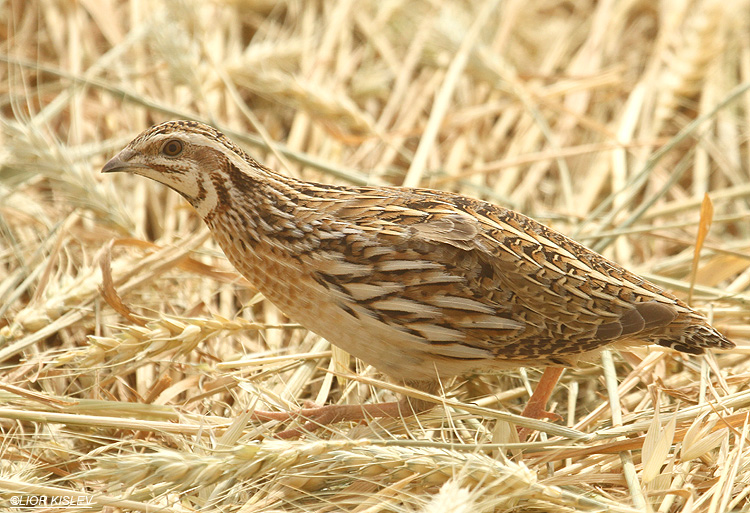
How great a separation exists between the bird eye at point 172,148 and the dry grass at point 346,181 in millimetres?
586

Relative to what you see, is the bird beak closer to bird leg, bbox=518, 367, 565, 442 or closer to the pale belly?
the pale belly

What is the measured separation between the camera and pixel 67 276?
11.5ft

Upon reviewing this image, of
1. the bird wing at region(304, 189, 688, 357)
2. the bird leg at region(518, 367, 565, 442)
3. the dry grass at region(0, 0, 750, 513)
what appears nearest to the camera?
the dry grass at region(0, 0, 750, 513)

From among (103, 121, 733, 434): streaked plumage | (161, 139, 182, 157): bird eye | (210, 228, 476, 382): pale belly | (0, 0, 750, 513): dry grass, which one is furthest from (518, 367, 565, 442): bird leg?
(161, 139, 182, 157): bird eye

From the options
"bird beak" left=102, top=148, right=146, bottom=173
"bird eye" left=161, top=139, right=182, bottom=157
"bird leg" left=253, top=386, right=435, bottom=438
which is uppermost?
"bird eye" left=161, top=139, right=182, bottom=157

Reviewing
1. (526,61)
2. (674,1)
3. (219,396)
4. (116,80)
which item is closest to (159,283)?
(219,396)

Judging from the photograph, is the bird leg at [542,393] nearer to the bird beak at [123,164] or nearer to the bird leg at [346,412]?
the bird leg at [346,412]

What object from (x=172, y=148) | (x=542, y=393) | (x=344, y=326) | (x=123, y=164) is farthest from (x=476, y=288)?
(x=123, y=164)

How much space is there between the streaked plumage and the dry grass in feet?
0.90

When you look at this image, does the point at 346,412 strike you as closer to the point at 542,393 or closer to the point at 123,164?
the point at 542,393

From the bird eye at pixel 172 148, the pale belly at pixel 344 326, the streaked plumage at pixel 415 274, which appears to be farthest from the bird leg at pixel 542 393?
the bird eye at pixel 172 148

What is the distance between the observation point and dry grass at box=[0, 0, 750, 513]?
8.27 ft

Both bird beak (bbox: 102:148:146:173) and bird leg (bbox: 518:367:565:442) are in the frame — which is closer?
bird beak (bbox: 102:148:146:173)

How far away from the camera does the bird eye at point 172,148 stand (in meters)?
2.93
